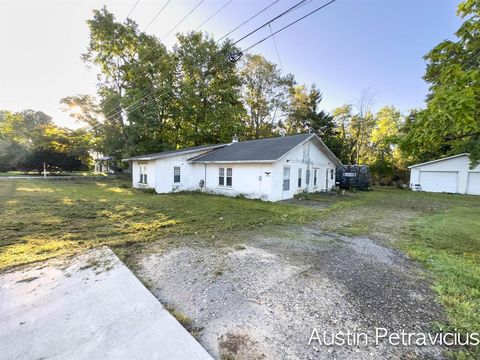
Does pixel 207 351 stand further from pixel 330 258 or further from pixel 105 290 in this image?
pixel 330 258

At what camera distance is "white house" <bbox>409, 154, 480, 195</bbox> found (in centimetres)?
1794

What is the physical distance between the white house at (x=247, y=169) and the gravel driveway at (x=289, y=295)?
7302 millimetres

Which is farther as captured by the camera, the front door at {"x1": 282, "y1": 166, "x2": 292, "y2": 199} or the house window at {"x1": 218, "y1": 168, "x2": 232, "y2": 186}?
the house window at {"x1": 218, "y1": 168, "x2": 232, "y2": 186}

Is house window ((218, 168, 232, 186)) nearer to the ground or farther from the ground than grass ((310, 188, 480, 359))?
farther from the ground

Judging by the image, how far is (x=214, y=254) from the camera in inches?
178

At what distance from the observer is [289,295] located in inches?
122

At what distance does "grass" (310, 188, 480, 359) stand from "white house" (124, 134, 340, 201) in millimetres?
3884

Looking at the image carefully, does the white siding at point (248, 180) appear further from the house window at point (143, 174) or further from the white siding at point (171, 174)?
the house window at point (143, 174)

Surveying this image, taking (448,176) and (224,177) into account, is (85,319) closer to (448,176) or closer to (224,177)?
(224,177)

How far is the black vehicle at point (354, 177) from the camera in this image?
1903cm

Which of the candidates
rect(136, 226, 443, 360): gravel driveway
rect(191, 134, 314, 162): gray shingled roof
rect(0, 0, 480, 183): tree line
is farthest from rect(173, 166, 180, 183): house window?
rect(136, 226, 443, 360): gravel driveway

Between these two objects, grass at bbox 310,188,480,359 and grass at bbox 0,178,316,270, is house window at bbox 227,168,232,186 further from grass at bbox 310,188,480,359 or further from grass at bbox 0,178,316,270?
grass at bbox 310,188,480,359

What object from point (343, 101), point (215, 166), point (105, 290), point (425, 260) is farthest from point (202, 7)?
point (343, 101)

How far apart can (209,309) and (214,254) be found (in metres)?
1.74
